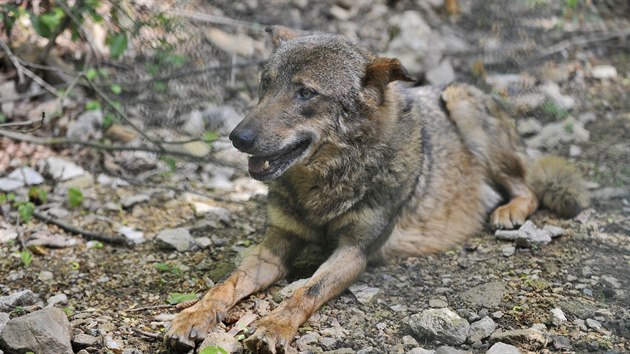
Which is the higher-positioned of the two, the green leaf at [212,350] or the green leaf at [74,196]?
the green leaf at [212,350]

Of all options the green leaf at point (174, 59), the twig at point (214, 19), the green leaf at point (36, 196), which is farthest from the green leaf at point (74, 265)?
the twig at point (214, 19)

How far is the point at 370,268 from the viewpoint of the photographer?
5.20 metres

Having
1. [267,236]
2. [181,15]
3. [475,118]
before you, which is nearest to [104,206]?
[267,236]

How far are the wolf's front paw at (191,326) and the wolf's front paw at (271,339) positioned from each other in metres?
0.27

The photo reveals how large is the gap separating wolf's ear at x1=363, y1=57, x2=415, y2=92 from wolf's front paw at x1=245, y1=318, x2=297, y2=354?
5.78 feet

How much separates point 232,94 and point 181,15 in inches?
42.2

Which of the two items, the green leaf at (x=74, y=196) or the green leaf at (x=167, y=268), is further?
the green leaf at (x=74, y=196)

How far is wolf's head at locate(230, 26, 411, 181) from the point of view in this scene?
14.5ft

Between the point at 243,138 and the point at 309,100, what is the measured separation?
587mm

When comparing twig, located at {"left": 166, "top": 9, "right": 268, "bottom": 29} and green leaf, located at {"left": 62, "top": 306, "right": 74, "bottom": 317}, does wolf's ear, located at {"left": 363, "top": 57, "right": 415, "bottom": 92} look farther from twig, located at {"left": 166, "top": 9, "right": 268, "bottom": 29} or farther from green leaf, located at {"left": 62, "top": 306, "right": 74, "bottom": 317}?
twig, located at {"left": 166, "top": 9, "right": 268, "bottom": 29}

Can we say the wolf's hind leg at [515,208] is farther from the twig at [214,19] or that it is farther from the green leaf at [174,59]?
the twig at [214,19]

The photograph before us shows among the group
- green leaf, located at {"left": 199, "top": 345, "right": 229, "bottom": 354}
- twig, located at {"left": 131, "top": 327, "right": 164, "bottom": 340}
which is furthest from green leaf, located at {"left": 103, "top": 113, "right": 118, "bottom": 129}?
green leaf, located at {"left": 199, "top": 345, "right": 229, "bottom": 354}

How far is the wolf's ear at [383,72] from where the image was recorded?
4688 millimetres

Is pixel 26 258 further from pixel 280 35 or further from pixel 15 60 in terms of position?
pixel 280 35
